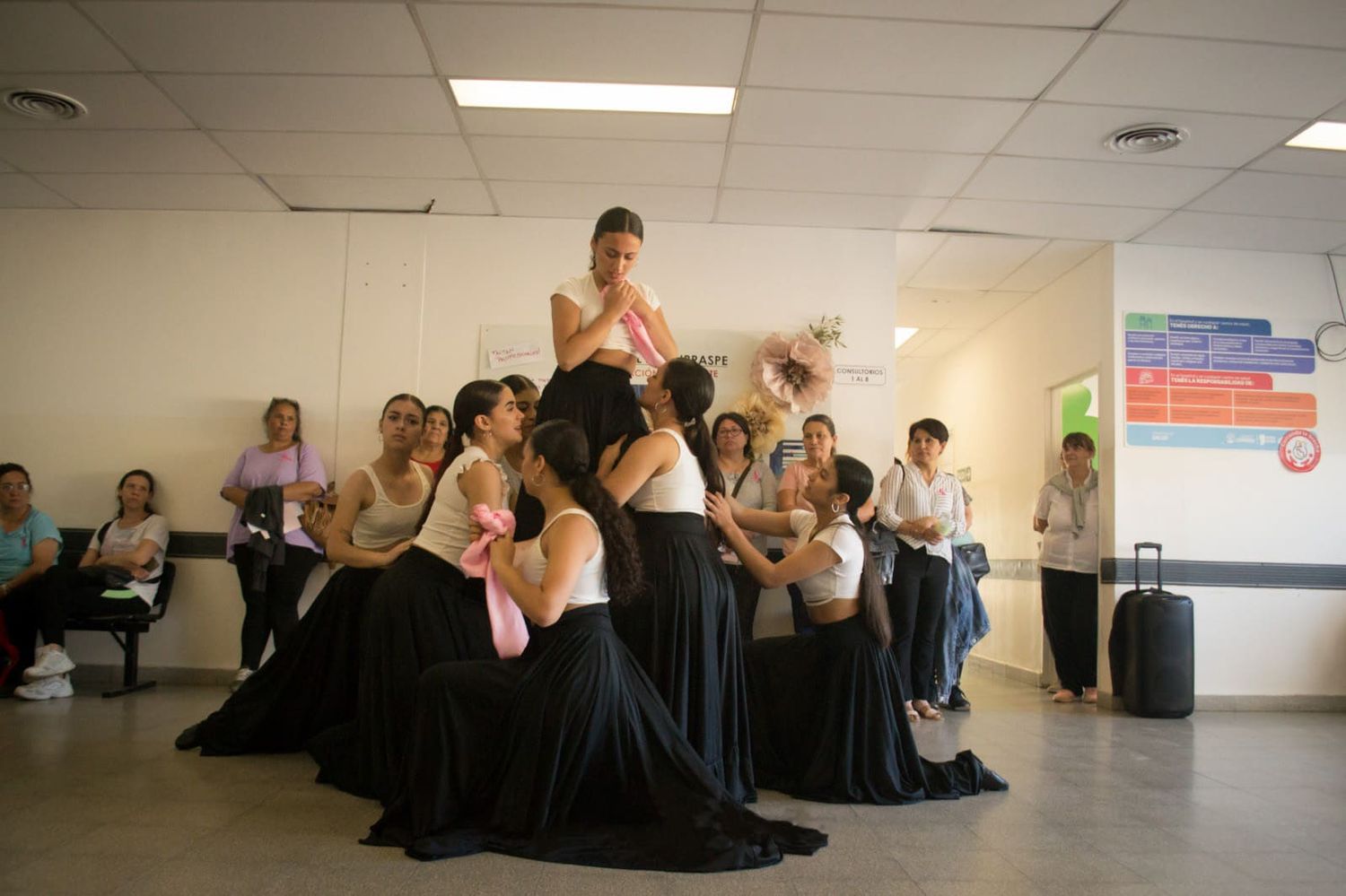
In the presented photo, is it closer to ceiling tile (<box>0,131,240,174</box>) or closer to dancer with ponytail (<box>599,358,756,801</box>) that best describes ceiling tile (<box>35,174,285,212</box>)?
ceiling tile (<box>0,131,240,174</box>)

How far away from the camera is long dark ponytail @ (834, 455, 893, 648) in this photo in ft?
12.3

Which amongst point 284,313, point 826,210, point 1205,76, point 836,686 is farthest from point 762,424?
point 284,313

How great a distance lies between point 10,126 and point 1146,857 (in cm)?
600

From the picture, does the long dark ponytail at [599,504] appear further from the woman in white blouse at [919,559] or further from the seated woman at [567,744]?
the woman in white blouse at [919,559]

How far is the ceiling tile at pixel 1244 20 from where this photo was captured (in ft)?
12.6

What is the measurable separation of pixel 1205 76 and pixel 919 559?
9.24ft

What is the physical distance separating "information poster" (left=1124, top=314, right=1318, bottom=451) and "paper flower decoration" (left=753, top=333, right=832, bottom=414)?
205 cm

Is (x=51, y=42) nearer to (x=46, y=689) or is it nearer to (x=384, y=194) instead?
(x=384, y=194)

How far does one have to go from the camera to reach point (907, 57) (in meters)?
4.34

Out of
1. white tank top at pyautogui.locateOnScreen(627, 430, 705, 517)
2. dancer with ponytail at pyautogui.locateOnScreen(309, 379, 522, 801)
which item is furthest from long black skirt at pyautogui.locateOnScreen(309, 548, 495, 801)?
white tank top at pyautogui.locateOnScreen(627, 430, 705, 517)

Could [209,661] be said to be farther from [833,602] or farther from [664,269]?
[833,602]

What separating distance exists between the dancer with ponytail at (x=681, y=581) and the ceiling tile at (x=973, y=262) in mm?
3905

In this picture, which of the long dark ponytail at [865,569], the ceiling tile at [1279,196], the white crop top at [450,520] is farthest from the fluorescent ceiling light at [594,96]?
the ceiling tile at [1279,196]

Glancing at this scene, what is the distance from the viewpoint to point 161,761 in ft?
12.8
